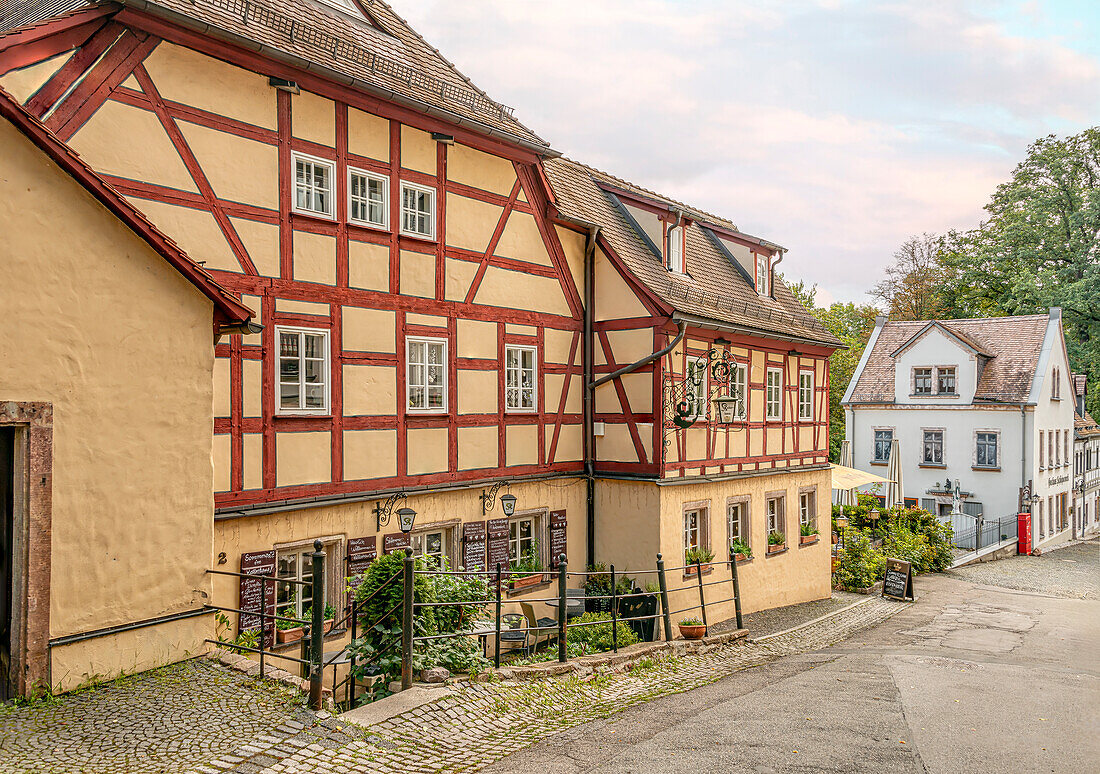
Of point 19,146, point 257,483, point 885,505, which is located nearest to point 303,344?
point 257,483

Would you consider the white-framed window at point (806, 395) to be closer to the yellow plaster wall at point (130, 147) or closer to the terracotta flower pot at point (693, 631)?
the terracotta flower pot at point (693, 631)

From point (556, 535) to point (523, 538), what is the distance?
65 cm

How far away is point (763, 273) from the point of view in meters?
20.9

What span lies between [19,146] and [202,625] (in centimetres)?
477

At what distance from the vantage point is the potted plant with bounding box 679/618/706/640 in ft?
43.1

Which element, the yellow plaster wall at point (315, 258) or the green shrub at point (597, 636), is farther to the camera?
the green shrub at point (597, 636)

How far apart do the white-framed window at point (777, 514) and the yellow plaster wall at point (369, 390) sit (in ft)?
33.8

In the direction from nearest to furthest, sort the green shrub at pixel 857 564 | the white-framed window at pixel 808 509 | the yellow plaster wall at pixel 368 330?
the yellow plaster wall at pixel 368 330, the white-framed window at pixel 808 509, the green shrub at pixel 857 564

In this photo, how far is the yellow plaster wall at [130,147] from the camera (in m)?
8.97

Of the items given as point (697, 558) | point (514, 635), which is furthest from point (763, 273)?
point (514, 635)

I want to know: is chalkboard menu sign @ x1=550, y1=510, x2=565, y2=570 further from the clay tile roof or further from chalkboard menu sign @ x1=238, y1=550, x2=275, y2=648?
the clay tile roof

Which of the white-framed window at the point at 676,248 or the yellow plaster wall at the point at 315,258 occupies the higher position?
the white-framed window at the point at 676,248

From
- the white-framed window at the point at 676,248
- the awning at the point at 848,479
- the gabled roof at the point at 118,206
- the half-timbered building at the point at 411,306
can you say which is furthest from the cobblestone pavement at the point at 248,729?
the awning at the point at 848,479

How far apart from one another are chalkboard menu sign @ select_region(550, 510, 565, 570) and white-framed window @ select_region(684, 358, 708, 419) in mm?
3179
